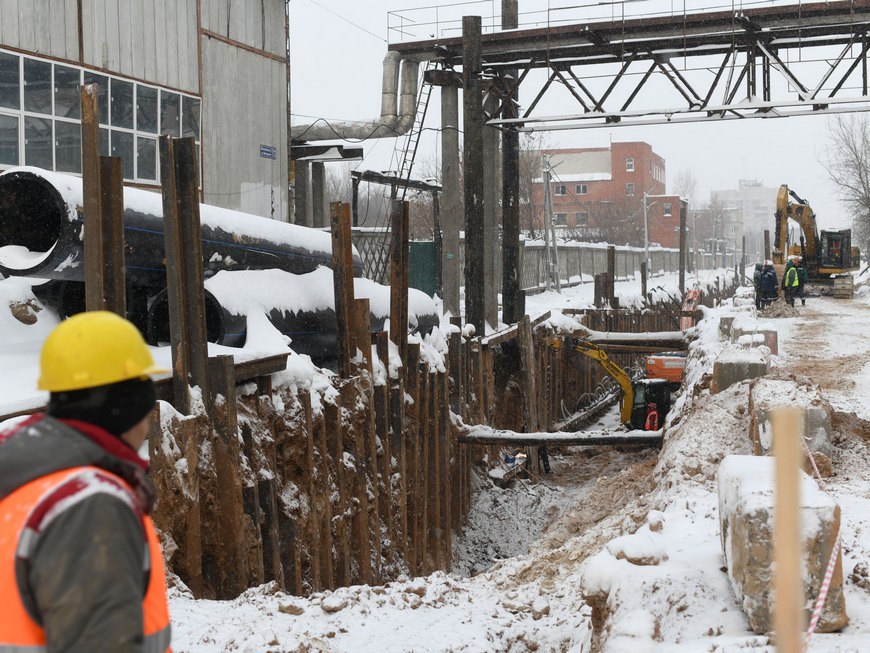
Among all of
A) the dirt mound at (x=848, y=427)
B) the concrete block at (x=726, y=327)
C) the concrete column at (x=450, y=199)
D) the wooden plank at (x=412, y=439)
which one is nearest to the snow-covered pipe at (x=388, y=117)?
the concrete column at (x=450, y=199)

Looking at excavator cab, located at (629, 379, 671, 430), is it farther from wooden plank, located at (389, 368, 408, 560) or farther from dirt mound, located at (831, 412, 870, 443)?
dirt mound, located at (831, 412, 870, 443)

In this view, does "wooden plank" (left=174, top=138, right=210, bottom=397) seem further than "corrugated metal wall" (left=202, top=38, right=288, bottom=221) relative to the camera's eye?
No

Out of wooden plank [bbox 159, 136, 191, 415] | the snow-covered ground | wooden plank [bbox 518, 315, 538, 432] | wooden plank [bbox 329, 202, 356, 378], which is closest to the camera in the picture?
the snow-covered ground

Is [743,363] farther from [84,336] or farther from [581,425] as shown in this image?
[581,425]

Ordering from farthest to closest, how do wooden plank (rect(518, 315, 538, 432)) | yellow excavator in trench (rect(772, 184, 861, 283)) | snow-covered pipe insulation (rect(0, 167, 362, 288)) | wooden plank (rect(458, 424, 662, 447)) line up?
yellow excavator in trench (rect(772, 184, 861, 283))
wooden plank (rect(518, 315, 538, 432))
wooden plank (rect(458, 424, 662, 447))
snow-covered pipe insulation (rect(0, 167, 362, 288))

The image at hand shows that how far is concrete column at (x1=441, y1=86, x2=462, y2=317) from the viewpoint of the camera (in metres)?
19.0

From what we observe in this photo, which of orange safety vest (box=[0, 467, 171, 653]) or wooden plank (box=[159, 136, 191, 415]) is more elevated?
wooden plank (box=[159, 136, 191, 415])

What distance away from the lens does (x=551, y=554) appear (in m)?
6.91

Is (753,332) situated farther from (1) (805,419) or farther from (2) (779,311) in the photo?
(2) (779,311)

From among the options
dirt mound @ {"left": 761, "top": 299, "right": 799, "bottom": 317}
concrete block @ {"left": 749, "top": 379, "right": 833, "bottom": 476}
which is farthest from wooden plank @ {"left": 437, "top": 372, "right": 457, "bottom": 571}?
dirt mound @ {"left": 761, "top": 299, "right": 799, "bottom": 317}

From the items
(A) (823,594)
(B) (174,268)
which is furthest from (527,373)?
(A) (823,594)

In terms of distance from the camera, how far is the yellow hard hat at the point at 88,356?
1954mm

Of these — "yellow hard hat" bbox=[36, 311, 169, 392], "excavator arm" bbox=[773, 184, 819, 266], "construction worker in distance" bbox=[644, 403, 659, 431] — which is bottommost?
"construction worker in distance" bbox=[644, 403, 659, 431]

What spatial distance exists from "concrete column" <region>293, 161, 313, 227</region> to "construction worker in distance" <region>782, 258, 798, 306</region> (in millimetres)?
13446
